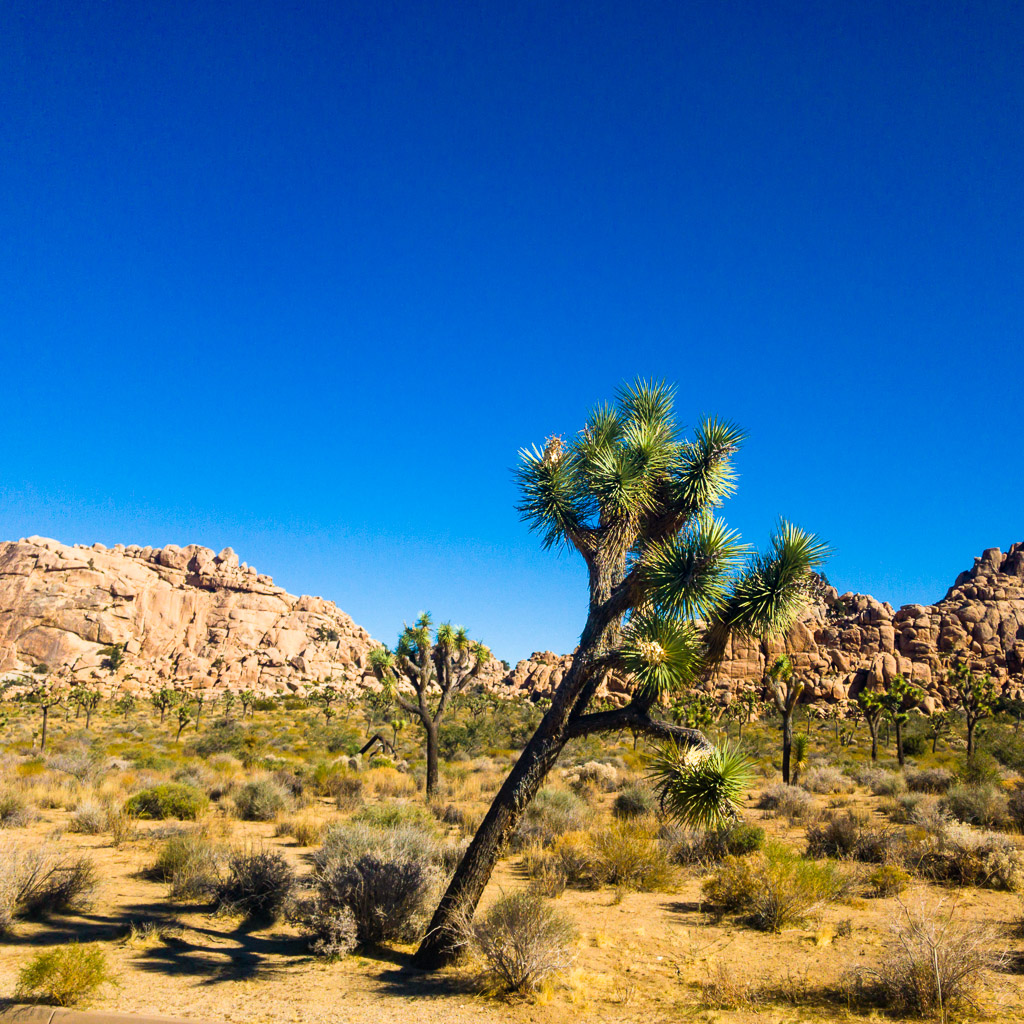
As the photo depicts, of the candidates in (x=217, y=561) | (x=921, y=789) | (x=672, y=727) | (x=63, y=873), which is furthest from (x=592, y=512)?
(x=217, y=561)

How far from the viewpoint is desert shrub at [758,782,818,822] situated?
17828 mm

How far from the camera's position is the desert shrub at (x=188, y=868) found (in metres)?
10.1

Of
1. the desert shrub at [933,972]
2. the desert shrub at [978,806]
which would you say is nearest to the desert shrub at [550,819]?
the desert shrub at [933,972]

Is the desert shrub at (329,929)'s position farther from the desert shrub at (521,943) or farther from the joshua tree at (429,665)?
the joshua tree at (429,665)

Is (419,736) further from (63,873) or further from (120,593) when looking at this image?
(120,593)

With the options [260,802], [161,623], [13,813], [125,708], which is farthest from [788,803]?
[161,623]

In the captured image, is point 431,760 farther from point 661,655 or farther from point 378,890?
point 661,655

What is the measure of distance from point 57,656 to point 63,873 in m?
91.3

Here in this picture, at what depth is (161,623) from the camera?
9594 centimetres

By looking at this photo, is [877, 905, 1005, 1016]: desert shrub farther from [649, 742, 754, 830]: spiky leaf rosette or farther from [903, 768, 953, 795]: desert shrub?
[903, 768, 953, 795]: desert shrub

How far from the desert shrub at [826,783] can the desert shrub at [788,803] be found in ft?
9.12

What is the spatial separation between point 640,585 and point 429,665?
1476 centimetres

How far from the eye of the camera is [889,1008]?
631 cm

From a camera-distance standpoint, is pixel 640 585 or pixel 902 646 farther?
pixel 902 646
